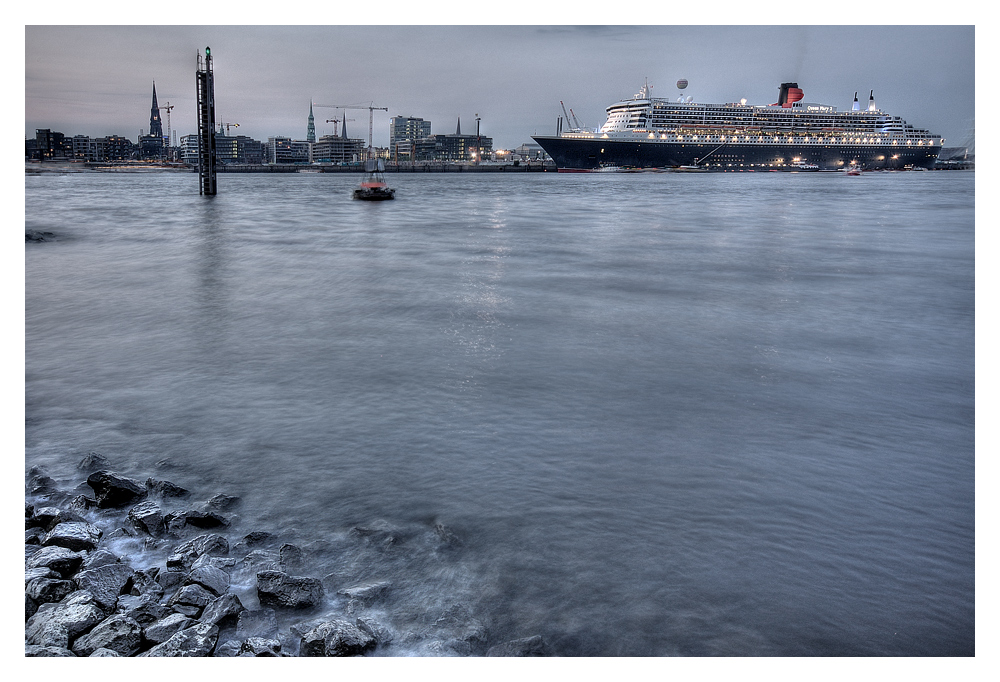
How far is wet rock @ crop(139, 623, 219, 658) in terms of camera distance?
3193 millimetres

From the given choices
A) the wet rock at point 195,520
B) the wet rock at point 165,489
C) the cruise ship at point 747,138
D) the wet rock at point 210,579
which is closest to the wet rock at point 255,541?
the wet rock at point 195,520

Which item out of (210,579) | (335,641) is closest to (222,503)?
(210,579)

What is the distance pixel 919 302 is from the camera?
12773mm

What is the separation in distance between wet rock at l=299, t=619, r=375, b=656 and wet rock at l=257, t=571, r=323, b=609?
31cm

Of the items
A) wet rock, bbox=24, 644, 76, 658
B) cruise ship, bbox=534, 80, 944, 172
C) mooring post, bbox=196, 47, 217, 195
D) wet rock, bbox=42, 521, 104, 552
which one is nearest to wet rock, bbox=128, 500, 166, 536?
wet rock, bbox=42, 521, 104, 552

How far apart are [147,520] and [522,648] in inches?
99.8

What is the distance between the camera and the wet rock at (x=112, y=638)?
10.5 feet

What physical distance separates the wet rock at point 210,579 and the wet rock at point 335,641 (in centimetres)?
65

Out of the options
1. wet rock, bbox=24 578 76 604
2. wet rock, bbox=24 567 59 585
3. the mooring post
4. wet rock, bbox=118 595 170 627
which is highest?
the mooring post

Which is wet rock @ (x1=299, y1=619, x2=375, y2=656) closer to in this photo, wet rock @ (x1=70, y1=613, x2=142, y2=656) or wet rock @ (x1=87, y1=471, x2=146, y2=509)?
wet rock @ (x1=70, y1=613, x2=142, y2=656)

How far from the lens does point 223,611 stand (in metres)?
3.46

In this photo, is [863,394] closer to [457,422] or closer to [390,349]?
[457,422]
